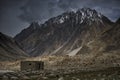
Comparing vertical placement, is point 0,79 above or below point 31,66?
below

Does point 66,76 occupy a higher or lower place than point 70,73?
lower

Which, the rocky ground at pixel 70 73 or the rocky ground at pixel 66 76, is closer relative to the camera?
the rocky ground at pixel 66 76

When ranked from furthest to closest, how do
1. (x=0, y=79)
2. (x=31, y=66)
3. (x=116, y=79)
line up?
(x=31, y=66), (x=0, y=79), (x=116, y=79)

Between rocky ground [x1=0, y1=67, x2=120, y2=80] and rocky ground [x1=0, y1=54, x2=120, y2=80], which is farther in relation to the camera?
rocky ground [x1=0, y1=54, x2=120, y2=80]

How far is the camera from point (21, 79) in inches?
1369

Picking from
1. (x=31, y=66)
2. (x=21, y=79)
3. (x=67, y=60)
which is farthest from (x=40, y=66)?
(x=67, y=60)

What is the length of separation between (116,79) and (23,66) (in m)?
40.9

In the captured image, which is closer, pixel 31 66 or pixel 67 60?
pixel 31 66

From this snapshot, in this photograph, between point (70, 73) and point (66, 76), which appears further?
point (70, 73)

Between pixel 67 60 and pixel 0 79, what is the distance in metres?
91.0

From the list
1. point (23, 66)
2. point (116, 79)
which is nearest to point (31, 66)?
point (23, 66)

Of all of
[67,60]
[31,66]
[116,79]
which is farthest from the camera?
[67,60]

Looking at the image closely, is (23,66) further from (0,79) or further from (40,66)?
(0,79)

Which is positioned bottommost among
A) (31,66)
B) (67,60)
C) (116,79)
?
(116,79)
